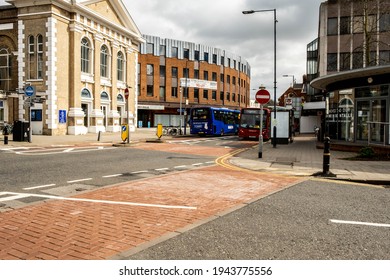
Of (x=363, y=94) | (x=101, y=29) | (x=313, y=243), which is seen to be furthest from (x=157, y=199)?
(x=101, y=29)

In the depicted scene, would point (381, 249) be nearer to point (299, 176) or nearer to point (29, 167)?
point (299, 176)

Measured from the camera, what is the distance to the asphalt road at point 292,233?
379 cm

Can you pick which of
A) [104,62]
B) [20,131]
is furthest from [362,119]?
[104,62]

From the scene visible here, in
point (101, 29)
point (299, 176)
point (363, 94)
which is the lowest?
point (299, 176)

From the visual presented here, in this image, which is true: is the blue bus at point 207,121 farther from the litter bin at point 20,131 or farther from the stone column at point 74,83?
the litter bin at point 20,131

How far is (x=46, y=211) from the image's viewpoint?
5.55 metres

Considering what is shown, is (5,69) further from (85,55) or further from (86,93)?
(86,93)

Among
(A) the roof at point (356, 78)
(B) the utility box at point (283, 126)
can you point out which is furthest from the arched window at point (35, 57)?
(A) the roof at point (356, 78)

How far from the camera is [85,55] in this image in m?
32.4

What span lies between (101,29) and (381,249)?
34.7 m

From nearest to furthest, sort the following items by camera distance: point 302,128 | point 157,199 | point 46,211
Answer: point 46,211, point 157,199, point 302,128

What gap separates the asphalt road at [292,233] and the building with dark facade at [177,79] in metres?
47.9

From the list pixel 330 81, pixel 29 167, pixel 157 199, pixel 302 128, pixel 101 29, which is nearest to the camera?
pixel 157 199

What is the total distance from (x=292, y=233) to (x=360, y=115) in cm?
1538
